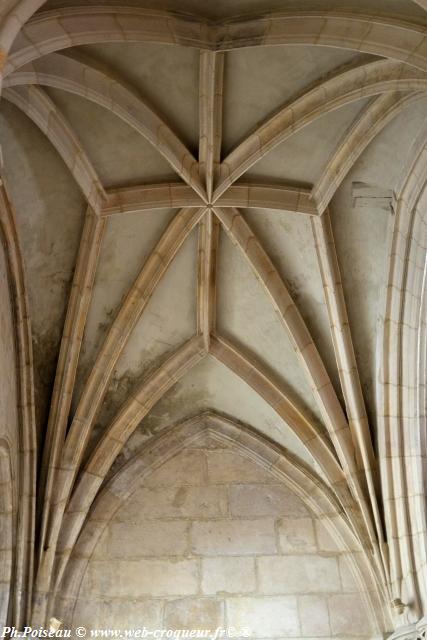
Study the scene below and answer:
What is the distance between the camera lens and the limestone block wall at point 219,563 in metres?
8.15

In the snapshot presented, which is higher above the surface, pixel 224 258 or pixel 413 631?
pixel 224 258

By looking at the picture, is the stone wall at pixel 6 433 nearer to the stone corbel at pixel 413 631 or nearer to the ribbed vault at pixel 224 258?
the ribbed vault at pixel 224 258

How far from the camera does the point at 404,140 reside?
745 centimetres

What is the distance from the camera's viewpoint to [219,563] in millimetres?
8508

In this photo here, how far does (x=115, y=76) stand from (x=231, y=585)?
17.2 ft

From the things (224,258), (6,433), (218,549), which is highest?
(224,258)

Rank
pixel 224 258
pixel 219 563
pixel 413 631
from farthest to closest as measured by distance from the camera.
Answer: pixel 224 258 < pixel 219 563 < pixel 413 631

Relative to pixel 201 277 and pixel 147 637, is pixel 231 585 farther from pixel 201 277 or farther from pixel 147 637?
pixel 201 277

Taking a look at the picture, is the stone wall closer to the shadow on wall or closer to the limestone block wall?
the shadow on wall

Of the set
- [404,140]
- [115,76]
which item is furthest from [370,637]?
[115,76]

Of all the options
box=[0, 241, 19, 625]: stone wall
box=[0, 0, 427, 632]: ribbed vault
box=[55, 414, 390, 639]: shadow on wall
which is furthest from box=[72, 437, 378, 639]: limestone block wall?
box=[0, 241, 19, 625]: stone wall

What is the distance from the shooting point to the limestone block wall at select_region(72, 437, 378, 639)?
8148 mm

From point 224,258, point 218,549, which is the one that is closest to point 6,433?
point 218,549

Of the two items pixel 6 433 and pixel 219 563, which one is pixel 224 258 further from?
pixel 219 563
